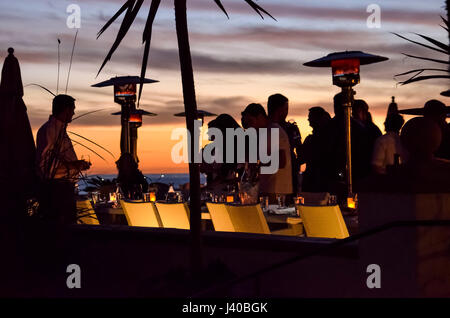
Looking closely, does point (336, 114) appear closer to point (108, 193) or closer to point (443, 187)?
point (108, 193)

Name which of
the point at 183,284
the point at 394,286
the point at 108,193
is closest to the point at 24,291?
the point at 183,284

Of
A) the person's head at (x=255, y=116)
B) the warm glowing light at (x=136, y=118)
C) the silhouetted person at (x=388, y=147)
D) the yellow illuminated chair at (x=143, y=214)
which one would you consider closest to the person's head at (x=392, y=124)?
the silhouetted person at (x=388, y=147)

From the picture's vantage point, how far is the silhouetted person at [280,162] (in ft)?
23.0

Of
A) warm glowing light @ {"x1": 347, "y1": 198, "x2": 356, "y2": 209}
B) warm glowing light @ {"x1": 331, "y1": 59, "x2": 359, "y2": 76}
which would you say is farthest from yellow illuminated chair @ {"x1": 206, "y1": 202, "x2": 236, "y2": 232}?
warm glowing light @ {"x1": 331, "y1": 59, "x2": 359, "y2": 76}

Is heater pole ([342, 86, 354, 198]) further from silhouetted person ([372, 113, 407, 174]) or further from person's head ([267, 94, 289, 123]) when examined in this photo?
person's head ([267, 94, 289, 123])

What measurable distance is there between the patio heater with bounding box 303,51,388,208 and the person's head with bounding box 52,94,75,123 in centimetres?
355

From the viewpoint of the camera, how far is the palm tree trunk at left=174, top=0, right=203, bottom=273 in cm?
431

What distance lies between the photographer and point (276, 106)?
24.4 ft

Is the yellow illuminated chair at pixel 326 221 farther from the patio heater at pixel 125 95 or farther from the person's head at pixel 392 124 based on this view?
the patio heater at pixel 125 95

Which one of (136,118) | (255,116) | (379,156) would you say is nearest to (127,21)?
(255,116)

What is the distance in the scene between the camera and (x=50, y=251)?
191 inches

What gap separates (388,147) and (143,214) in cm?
237
